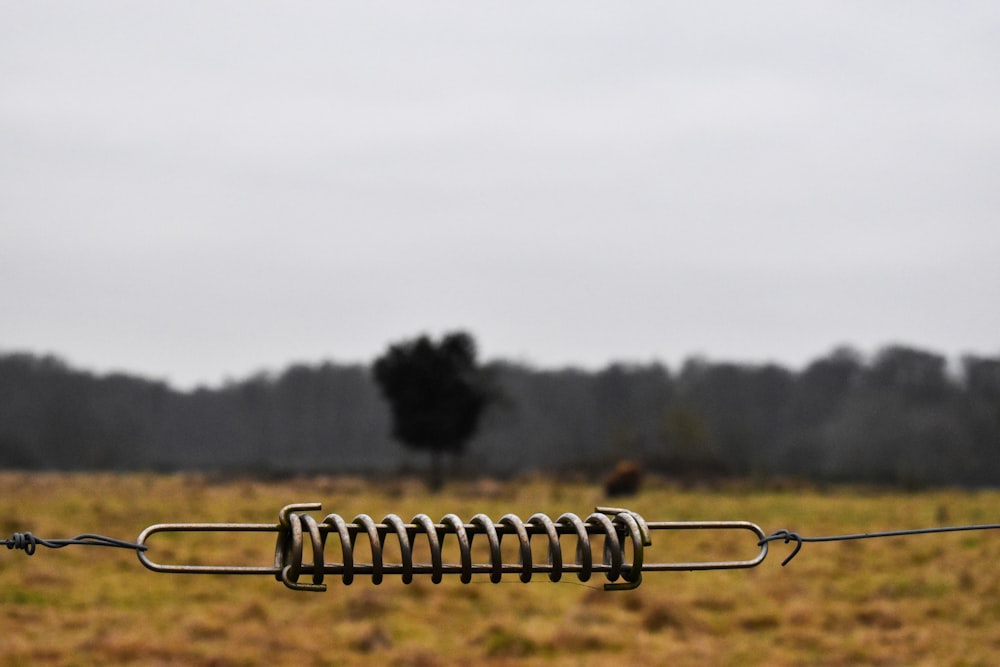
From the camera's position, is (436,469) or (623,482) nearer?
(623,482)

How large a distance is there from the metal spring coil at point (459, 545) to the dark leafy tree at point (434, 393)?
4091 cm

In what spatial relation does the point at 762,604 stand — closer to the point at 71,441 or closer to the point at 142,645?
the point at 142,645

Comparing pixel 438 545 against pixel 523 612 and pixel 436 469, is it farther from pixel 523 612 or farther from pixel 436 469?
pixel 436 469

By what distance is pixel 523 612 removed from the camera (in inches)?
553

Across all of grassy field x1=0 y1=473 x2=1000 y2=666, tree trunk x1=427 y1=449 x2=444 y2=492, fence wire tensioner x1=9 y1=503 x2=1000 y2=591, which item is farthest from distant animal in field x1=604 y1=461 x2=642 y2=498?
fence wire tensioner x1=9 y1=503 x2=1000 y2=591

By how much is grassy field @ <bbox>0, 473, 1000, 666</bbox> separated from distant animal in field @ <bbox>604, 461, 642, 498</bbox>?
484 inches

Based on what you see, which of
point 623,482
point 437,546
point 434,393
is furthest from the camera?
point 434,393

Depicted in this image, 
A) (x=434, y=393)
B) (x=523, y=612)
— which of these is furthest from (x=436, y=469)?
(x=523, y=612)

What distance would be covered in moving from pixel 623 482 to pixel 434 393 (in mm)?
11682

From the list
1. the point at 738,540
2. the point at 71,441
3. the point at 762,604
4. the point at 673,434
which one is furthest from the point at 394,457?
the point at 762,604

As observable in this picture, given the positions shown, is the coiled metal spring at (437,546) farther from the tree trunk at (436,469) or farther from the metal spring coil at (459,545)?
→ the tree trunk at (436,469)

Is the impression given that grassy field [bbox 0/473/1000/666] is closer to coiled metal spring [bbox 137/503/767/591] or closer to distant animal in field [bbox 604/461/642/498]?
coiled metal spring [bbox 137/503/767/591]

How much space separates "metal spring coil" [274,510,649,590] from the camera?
212 cm

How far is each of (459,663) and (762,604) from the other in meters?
5.25
